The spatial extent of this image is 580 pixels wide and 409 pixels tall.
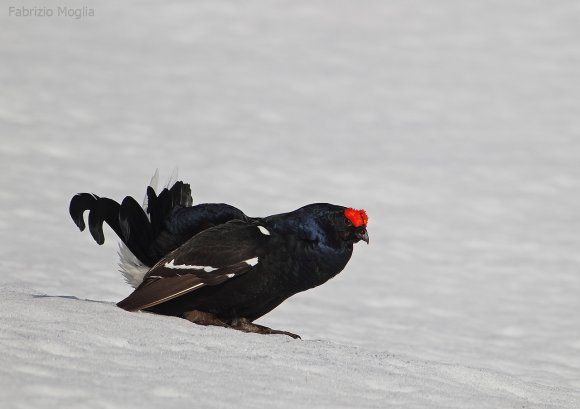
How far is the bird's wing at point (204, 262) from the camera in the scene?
538cm

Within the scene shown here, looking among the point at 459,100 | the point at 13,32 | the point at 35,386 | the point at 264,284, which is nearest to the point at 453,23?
the point at 459,100

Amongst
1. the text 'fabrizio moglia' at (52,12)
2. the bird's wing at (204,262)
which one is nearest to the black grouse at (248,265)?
the bird's wing at (204,262)

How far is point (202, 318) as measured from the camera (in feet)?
18.3

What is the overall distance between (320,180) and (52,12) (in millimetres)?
8120

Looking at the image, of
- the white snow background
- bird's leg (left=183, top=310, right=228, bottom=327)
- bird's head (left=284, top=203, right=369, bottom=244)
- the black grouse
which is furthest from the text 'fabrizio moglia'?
bird's head (left=284, top=203, right=369, bottom=244)

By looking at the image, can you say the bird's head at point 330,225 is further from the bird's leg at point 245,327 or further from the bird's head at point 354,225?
the bird's leg at point 245,327

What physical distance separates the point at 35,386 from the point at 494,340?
5.99 m

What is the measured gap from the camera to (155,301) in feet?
18.2

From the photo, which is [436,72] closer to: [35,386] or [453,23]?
[453,23]

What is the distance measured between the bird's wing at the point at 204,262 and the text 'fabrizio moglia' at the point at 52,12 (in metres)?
14.5

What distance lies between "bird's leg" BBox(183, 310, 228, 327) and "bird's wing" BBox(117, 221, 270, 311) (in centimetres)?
16

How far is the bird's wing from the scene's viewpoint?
5.38m

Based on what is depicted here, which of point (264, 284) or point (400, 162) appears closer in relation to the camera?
point (264, 284)

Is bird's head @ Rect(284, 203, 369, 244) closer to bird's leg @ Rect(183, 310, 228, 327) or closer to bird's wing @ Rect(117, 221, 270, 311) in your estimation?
bird's wing @ Rect(117, 221, 270, 311)
